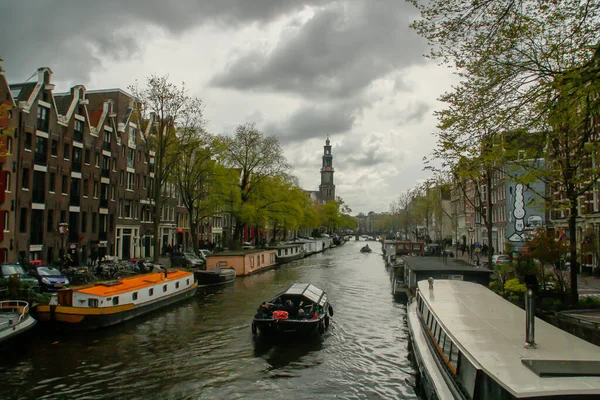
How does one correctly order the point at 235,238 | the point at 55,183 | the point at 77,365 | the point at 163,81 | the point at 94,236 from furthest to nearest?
the point at 235,238 → the point at 94,236 → the point at 55,183 → the point at 163,81 → the point at 77,365

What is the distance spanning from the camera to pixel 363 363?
1922 centimetres

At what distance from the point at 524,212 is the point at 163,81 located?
4165cm

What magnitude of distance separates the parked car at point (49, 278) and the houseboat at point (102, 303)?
4.59 metres

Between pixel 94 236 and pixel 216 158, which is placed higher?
pixel 216 158

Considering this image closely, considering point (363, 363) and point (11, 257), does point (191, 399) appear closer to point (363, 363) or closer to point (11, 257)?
point (363, 363)

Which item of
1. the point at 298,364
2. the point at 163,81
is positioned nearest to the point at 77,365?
the point at 298,364

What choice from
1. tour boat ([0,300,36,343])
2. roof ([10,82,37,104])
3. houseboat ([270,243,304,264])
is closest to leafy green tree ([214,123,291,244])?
houseboat ([270,243,304,264])

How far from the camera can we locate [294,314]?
74.2ft

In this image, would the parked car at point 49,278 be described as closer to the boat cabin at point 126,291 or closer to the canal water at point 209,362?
the boat cabin at point 126,291

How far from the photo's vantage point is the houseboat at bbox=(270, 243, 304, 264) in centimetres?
6762

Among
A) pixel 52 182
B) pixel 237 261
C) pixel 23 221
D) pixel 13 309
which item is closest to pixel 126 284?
pixel 13 309

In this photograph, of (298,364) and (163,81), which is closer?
(298,364)

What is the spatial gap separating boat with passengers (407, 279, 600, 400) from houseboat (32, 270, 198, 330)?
14707 millimetres

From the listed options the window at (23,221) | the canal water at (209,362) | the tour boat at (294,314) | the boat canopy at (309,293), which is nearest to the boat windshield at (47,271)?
the canal water at (209,362)
